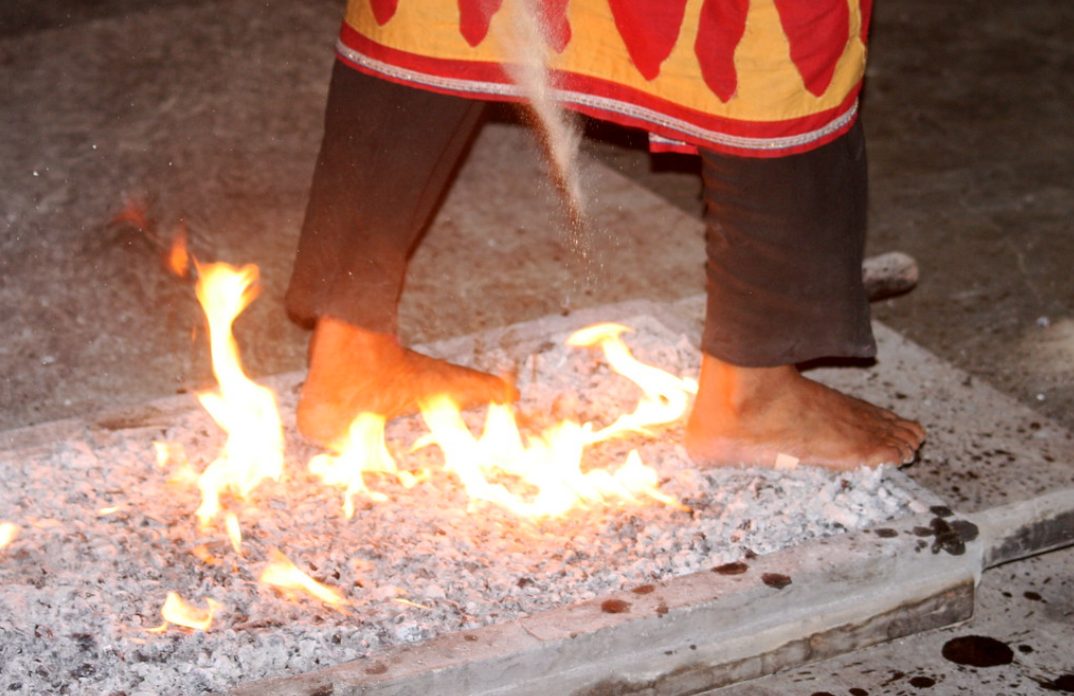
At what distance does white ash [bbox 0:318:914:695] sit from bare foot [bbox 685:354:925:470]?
0.04 m

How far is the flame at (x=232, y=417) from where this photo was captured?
8.66 feet

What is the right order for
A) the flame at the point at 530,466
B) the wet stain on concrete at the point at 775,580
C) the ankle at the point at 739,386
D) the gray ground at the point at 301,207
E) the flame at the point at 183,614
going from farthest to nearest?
the gray ground at the point at 301,207, the ankle at the point at 739,386, the flame at the point at 530,466, the wet stain on concrete at the point at 775,580, the flame at the point at 183,614

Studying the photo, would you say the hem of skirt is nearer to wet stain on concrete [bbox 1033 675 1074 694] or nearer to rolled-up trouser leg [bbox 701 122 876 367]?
rolled-up trouser leg [bbox 701 122 876 367]

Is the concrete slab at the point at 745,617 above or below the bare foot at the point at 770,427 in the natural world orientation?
below

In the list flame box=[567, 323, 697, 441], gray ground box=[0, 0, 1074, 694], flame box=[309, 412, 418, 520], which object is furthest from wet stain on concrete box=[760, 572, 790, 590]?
flame box=[309, 412, 418, 520]

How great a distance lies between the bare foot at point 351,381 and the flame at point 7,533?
0.54 m

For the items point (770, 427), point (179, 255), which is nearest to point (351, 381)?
point (770, 427)

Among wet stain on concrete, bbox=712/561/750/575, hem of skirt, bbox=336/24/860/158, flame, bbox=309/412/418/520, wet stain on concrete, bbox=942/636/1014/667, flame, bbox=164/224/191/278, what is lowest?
flame, bbox=164/224/191/278

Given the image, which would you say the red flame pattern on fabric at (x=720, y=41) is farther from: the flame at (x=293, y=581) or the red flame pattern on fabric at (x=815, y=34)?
the flame at (x=293, y=581)

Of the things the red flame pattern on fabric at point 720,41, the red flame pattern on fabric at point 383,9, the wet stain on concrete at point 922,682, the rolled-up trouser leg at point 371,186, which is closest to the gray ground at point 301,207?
the wet stain on concrete at point 922,682

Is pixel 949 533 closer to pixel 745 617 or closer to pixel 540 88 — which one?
pixel 745 617

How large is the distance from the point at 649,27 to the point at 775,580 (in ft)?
2.89

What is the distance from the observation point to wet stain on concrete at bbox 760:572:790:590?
7.70 feet

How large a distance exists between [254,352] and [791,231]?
1352 millimetres
